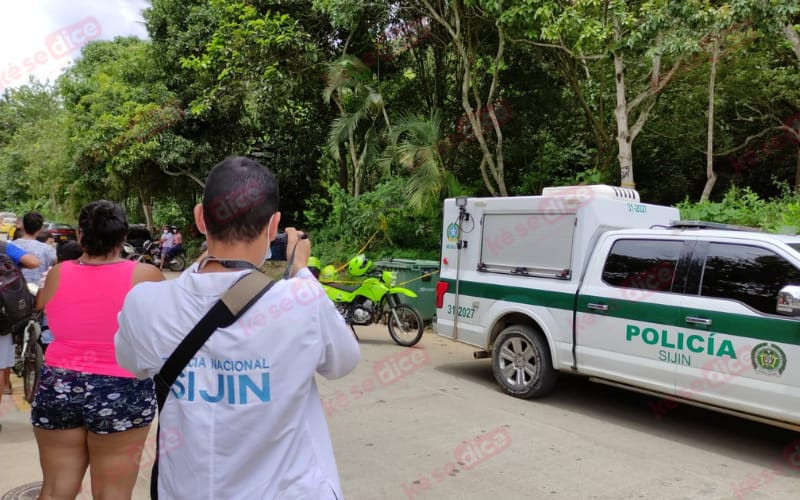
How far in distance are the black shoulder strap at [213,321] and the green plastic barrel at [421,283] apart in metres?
8.38

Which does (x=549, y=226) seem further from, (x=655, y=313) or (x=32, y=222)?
(x=32, y=222)

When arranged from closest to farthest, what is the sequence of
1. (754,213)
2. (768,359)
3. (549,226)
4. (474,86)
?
(768,359), (549,226), (754,213), (474,86)

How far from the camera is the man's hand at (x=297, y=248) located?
1709 millimetres

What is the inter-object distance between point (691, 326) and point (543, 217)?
77.6 inches

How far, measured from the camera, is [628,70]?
1286 cm

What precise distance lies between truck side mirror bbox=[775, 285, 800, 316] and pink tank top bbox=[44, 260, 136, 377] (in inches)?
174

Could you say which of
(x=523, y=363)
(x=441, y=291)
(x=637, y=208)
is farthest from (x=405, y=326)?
(x=637, y=208)

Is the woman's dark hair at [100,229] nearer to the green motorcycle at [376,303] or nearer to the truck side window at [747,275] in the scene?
the truck side window at [747,275]

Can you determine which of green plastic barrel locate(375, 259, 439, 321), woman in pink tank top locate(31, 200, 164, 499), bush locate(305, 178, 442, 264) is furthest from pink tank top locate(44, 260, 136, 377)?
bush locate(305, 178, 442, 264)

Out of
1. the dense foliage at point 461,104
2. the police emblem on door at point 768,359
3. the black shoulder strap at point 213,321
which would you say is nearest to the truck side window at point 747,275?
the police emblem on door at point 768,359

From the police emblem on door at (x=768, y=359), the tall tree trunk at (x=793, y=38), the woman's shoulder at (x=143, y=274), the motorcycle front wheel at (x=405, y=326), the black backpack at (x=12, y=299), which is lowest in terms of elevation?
the motorcycle front wheel at (x=405, y=326)

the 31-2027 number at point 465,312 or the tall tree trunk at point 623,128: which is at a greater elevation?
the tall tree trunk at point 623,128

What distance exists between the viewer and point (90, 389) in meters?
2.53

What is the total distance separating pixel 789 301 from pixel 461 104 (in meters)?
10.9
